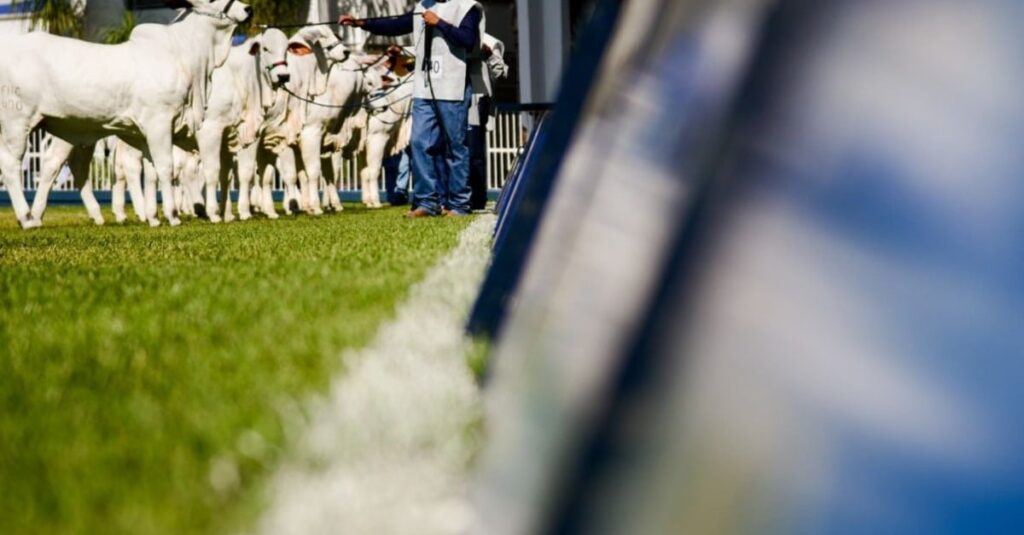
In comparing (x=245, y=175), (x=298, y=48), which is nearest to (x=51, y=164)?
(x=245, y=175)

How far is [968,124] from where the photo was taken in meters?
0.98

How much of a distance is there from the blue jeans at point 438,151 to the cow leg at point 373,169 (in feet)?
20.8

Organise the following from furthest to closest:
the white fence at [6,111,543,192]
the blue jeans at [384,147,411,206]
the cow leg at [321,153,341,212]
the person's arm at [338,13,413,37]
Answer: the white fence at [6,111,543,192], the blue jeans at [384,147,411,206], the cow leg at [321,153,341,212], the person's arm at [338,13,413,37]

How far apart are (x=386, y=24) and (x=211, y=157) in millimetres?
2156

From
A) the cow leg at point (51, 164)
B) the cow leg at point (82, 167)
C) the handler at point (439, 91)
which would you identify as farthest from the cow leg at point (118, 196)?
the handler at point (439, 91)

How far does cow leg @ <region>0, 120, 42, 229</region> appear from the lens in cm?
1034

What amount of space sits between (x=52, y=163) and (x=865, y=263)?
11493mm

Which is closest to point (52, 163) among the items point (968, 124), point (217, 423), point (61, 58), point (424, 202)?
point (61, 58)

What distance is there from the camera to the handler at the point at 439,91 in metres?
10.5

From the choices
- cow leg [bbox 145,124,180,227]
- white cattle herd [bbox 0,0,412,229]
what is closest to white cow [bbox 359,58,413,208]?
white cattle herd [bbox 0,0,412,229]

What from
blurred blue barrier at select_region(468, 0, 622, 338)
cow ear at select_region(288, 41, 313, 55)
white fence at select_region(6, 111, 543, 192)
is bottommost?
white fence at select_region(6, 111, 543, 192)

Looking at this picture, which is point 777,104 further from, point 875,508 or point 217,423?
point 217,423

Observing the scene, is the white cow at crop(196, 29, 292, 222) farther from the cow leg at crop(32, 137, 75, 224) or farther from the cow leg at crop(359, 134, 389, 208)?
the cow leg at crop(359, 134, 389, 208)

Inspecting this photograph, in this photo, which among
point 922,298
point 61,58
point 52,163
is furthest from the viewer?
point 52,163
